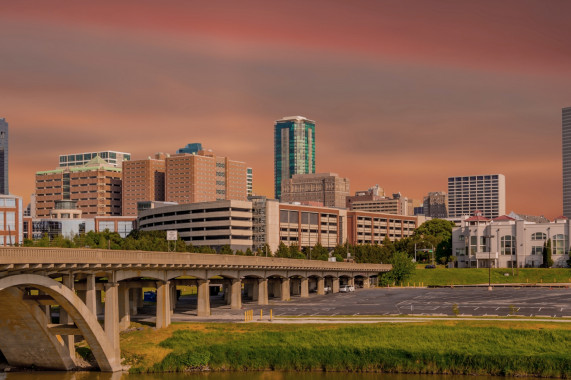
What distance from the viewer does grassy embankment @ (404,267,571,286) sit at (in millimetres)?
180625

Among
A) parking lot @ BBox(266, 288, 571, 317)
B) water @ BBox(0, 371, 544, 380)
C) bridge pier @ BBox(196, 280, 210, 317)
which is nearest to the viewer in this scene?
water @ BBox(0, 371, 544, 380)

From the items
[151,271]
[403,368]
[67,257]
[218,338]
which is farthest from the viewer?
[151,271]

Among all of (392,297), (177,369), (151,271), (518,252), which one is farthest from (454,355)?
(518,252)

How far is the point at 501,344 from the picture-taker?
2960 inches

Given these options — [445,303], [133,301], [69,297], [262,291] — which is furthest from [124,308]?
[445,303]

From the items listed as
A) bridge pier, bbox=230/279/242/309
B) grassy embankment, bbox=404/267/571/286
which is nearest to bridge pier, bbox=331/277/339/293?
grassy embankment, bbox=404/267/571/286

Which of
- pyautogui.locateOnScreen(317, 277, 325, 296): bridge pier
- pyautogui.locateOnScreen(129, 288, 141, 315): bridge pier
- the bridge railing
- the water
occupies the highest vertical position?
the bridge railing

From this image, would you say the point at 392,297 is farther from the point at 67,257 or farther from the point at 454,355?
the point at 67,257

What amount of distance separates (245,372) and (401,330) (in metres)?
17.1

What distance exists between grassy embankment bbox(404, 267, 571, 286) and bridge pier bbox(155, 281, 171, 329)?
105273 millimetres

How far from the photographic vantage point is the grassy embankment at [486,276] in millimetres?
180625

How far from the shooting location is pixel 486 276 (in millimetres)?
185375

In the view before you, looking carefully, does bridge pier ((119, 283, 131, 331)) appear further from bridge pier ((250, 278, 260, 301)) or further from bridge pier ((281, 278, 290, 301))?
bridge pier ((281, 278, 290, 301))

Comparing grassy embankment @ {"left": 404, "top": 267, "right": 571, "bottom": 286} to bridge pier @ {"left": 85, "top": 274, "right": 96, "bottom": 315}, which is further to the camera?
grassy embankment @ {"left": 404, "top": 267, "right": 571, "bottom": 286}
